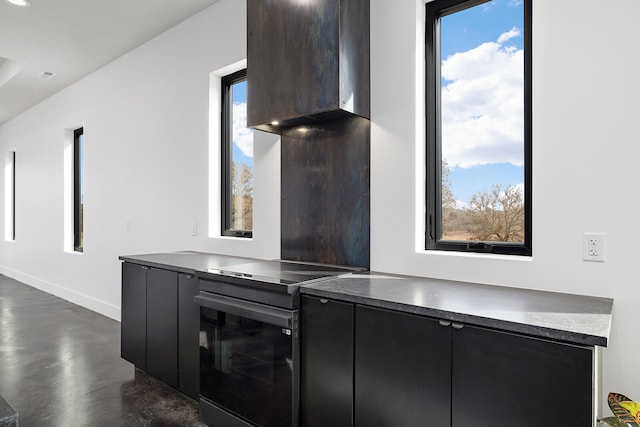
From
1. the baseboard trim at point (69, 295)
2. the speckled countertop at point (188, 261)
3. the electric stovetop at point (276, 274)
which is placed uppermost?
the electric stovetop at point (276, 274)

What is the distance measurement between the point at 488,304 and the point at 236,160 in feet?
8.50

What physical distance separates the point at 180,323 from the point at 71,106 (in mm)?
4352

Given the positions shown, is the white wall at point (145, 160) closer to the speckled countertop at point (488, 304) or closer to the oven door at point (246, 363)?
the oven door at point (246, 363)

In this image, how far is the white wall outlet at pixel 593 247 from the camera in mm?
1734

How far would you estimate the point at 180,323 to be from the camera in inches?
108

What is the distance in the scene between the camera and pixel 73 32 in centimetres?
400

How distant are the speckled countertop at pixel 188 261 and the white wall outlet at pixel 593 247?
79.6 inches

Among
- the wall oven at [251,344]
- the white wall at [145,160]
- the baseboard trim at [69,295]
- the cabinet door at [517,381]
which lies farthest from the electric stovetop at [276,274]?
the baseboard trim at [69,295]

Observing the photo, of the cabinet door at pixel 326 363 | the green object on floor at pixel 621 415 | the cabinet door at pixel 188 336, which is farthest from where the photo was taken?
the cabinet door at pixel 188 336

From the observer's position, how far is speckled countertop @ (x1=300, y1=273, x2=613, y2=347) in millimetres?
1308

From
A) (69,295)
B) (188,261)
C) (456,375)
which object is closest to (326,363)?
(456,375)

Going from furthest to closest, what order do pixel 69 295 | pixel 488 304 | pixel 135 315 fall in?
pixel 69 295 → pixel 135 315 → pixel 488 304

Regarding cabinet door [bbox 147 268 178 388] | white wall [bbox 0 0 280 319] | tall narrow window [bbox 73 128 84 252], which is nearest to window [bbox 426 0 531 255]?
white wall [bbox 0 0 280 319]

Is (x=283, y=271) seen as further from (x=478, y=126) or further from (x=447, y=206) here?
(x=478, y=126)
